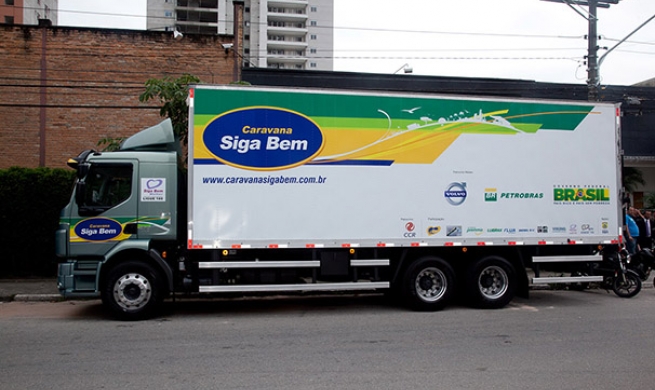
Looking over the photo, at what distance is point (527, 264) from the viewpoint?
10109mm

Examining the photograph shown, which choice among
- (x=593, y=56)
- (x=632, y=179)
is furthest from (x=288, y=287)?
(x=632, y=179)

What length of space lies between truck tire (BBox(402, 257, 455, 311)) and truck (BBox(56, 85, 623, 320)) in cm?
2

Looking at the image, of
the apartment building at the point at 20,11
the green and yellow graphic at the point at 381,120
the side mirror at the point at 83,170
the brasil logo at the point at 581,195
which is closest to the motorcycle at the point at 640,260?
the brasil logo at the point at 581,195

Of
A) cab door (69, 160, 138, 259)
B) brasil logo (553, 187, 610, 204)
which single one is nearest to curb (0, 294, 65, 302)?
cab door (69, 160, 138, 259)

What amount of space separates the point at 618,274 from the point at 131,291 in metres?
9.10

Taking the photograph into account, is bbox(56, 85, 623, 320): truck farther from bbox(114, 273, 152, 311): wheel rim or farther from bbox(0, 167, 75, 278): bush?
bbox(0, 167, 75, 278): bush

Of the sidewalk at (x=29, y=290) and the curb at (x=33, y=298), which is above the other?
the sidewalk at (x=29, y=290)

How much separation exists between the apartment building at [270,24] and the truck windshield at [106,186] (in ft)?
210

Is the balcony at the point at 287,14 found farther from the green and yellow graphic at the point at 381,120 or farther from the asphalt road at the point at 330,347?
the asphalt road at the point at 330,347

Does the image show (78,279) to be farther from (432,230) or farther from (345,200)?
(432,230)

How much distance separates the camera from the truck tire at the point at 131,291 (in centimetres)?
872

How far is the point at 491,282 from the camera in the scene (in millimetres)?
10023

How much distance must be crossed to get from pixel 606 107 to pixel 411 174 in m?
4.07

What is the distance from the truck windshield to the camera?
8867mm
